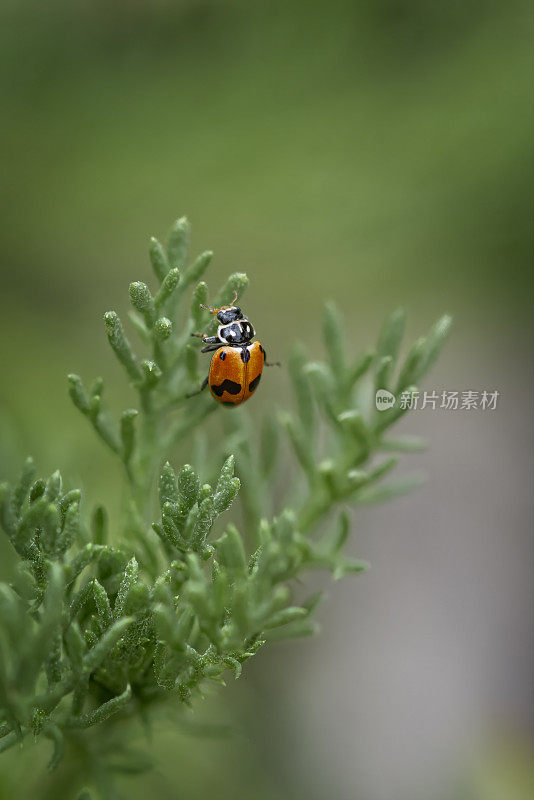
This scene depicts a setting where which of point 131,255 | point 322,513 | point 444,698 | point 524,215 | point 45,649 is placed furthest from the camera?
point 524,215

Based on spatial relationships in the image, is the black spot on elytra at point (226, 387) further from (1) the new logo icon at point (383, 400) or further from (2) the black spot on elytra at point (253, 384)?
(1) the new logo icon at point (383, 400)

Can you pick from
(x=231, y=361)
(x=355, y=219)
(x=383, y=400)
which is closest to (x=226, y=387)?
(x=231, y=361)

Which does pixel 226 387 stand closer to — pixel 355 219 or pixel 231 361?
pixel 231 361

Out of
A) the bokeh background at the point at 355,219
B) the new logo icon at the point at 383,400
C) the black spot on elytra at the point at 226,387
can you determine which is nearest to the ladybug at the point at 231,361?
the black spot on elytra at the point at 226,387

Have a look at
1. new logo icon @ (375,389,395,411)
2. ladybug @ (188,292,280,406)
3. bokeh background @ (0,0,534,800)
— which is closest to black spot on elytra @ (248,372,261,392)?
ladybug @ (188,292,280,406)

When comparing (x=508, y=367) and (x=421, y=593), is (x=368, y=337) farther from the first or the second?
(x=421, y=593)

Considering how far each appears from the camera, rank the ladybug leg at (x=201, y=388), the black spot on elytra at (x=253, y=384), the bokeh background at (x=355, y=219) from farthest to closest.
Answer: the bokeh background at (x=355, y=219) → the black spot on elytra at (x=253, y=384) → the ladybug leg at (x=201, y=388)

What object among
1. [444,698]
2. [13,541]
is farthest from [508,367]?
[13,541]
